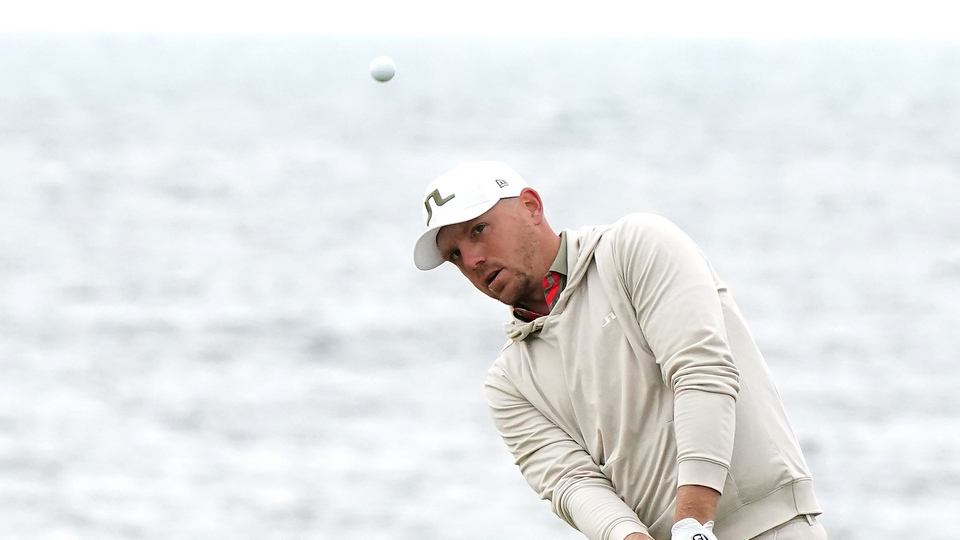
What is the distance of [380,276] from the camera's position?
27.1 meters

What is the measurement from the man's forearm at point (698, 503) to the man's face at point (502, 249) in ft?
2.01

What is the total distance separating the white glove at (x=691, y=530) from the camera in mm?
2547

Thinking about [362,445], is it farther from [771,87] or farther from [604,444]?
[771,87]

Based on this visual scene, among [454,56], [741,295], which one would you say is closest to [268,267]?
[741,295]

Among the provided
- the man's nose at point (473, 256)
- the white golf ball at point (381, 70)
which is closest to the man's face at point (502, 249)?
the man's nose at point (473, 256)

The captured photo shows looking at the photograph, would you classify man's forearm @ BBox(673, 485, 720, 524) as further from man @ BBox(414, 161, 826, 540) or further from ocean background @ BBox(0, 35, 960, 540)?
ocean background @ BBox(0, 35, 960, 540)

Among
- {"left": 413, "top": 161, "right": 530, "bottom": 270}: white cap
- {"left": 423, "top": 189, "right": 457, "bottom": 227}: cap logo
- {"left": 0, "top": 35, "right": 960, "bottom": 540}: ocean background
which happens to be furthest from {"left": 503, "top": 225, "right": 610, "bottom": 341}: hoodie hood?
{"left": 0, "top": 35, "right": 960, "bottom": 540}: ocean background

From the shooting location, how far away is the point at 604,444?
292 centimetres

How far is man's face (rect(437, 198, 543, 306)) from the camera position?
289 cm

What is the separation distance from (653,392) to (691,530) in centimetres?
34

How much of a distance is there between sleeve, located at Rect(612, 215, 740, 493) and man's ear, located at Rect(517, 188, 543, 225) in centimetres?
24

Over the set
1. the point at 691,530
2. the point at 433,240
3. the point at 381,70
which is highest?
the point at 381,70

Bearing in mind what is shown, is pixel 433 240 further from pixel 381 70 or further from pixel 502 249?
pixel 381 70

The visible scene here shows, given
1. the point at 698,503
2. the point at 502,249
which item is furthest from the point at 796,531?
the point at 502,249
